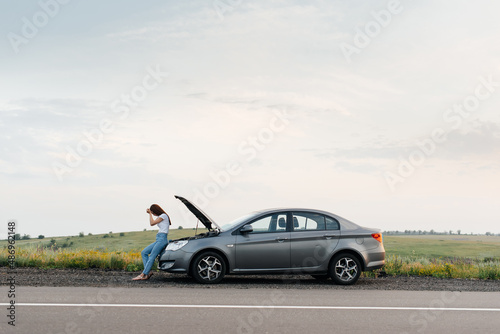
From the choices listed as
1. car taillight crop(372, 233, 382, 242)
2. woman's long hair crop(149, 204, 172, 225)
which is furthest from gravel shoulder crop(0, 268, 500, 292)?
woman's long hair crop(149, 204, 172, 225)

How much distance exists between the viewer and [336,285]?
45.6 ft

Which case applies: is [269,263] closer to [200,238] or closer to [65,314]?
[200,238]

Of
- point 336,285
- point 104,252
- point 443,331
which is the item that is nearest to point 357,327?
point 443,331

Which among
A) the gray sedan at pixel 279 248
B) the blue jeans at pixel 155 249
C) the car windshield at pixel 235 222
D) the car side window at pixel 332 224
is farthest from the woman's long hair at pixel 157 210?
the car side window at pixel 332 224

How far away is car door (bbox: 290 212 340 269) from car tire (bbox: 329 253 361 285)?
232 mm

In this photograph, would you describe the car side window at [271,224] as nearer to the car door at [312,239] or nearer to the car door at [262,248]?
the car door at [262,248]

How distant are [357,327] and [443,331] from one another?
1.23m

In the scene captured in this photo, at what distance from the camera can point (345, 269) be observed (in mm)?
13914

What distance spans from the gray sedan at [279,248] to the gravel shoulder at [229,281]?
381mm

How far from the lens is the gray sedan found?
43.9 feet

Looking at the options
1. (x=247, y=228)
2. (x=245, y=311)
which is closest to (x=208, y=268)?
(x=247, y=228)

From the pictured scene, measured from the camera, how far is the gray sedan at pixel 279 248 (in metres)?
13.4

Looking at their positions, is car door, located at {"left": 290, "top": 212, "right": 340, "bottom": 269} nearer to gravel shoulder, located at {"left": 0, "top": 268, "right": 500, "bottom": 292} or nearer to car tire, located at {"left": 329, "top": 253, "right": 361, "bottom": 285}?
car tire, located at {"left": 329, "top": 253, "right": 361, "bottom": 285}

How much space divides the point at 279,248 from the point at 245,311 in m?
4.02
